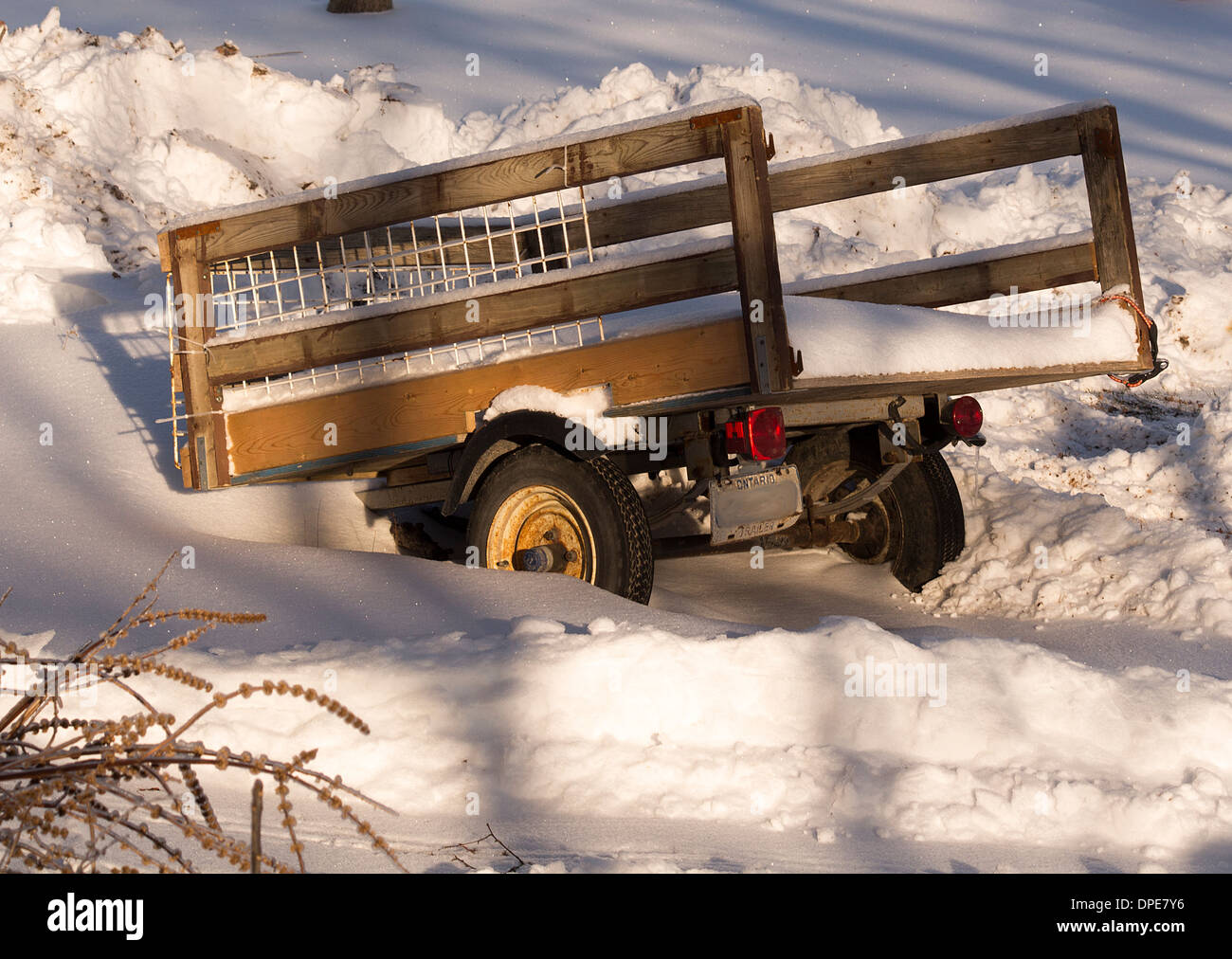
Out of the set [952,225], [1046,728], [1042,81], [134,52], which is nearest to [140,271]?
[134,52]

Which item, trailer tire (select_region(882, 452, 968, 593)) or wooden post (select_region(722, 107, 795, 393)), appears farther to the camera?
trailer tire (select_region(882, 452, 968, 593))

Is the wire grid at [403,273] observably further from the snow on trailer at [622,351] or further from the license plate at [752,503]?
the license plate at [752,503]

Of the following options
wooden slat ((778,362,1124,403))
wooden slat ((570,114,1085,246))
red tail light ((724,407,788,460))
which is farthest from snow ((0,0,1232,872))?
wooden slat ((570,114,1085,246))

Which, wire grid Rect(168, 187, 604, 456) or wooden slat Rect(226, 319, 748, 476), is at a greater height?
wire grid Rect(168, 187, 604, 456)

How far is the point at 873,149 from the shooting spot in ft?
20.7

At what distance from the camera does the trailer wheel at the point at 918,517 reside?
267 inches

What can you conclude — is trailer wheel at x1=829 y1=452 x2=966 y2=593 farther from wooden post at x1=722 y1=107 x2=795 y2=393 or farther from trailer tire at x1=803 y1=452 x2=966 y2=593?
wooden post at x1=722 y1=107 x2=795 y2=393

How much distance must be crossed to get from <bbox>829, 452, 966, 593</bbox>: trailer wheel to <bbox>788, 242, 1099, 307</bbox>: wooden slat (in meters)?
0.81

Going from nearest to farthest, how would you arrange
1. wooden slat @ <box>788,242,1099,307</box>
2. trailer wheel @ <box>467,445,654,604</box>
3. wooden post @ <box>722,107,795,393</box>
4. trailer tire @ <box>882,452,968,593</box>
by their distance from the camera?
wooden post @ <box>722,107,795,393</box> → trailer wheel @ <box>467,445,654,604</box> → wooden slat @ <box>788,242,1099,307</box> → trailer tire @ <box>882,452,968,593</box>

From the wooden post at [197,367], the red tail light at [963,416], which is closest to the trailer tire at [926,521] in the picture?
the red tail light at [963,416]

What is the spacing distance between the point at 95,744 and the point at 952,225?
1146cm

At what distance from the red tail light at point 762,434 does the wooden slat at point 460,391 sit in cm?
24

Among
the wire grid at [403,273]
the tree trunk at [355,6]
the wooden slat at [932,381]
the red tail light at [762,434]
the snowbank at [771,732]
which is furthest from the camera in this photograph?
the tree trunk at [355,6]

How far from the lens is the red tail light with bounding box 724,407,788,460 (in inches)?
213
